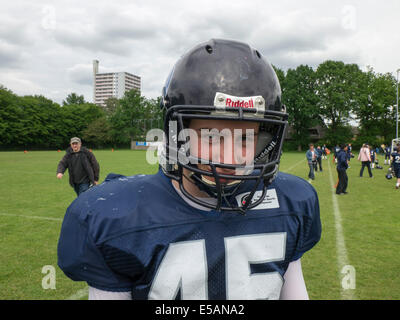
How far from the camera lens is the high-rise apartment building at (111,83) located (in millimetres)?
158000

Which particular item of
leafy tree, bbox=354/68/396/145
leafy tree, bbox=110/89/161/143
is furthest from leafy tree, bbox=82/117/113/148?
leafy tree, bbox=354/68/396/145

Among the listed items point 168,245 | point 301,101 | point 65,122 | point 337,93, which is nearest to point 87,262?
point 168,245

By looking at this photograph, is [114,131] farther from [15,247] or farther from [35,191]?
[15,247]

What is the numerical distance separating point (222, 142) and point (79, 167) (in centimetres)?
714

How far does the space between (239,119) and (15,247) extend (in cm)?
567

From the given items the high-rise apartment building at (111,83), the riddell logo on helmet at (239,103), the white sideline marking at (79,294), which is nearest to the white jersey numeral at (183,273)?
the riddell logo on helmet at (239,103)

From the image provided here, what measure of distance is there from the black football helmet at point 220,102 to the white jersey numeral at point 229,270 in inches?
7.7

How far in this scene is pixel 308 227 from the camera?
66.8 inches

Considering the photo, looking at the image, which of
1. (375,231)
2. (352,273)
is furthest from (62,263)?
(375,231)

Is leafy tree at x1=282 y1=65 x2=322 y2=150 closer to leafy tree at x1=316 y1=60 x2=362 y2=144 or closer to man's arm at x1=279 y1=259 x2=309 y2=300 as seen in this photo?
leafy tree at x1=316 y1=60 x2=362 y2=144

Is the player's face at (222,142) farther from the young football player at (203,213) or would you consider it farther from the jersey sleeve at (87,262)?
the jersey sleeve at (87,262)

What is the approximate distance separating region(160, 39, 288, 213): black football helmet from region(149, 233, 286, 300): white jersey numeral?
20cm

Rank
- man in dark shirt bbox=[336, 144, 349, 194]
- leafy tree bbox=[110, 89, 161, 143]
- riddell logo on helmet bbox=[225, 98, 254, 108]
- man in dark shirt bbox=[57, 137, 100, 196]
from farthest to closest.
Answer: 1. leafy tree bbox=[110, 89, 161, 143]
2. man in dark shirt bbox=[336, 144, 349, 194]
3. man in dark shirt bbox=[57, 137, 100, 196]
4. riddell logo on helmet bbox=[225, 98, 254, 108]

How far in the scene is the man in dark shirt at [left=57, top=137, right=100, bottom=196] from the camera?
25.7 ft
